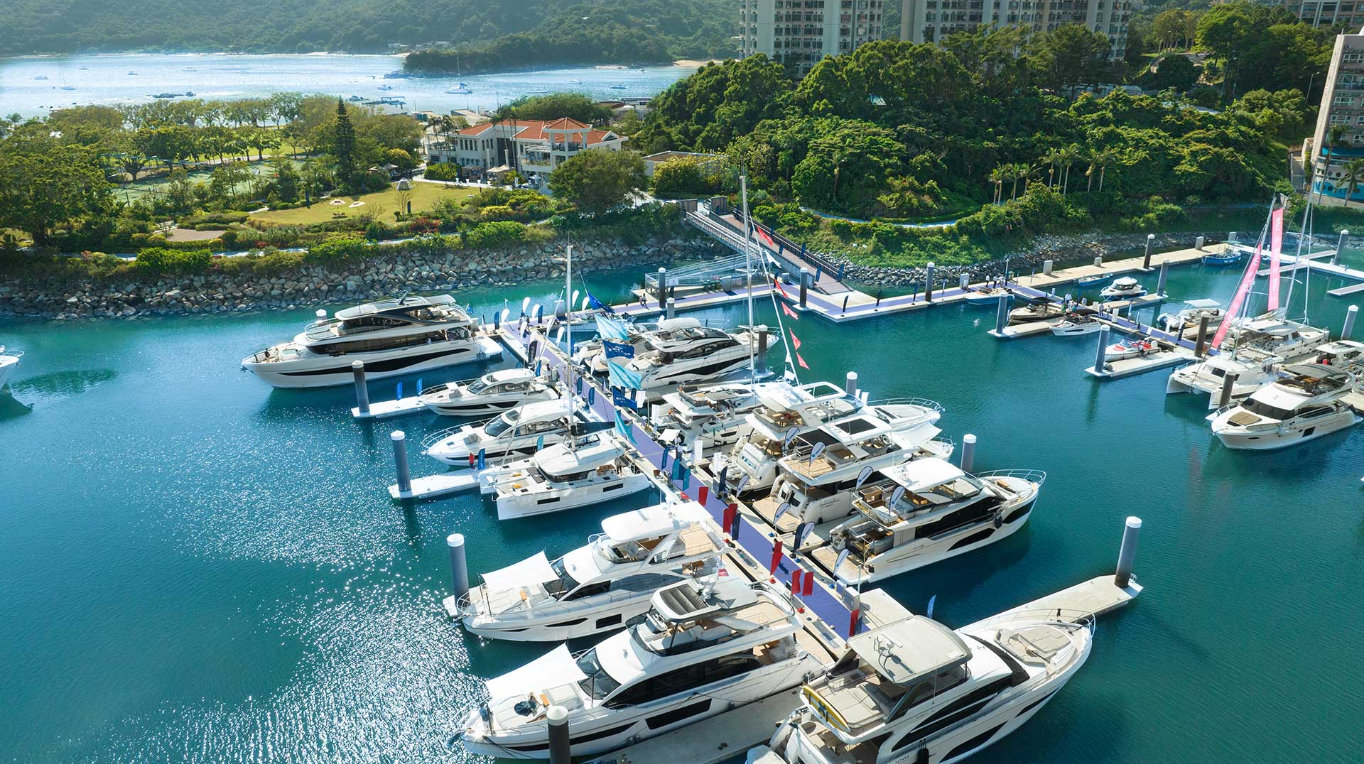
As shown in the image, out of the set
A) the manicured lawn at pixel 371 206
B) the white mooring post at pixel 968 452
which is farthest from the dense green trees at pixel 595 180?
the white mooring post at pixel 968 452

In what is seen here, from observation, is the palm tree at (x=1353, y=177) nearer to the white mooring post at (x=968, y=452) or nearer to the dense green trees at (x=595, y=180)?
the dense green trees at (x=595, y=180)

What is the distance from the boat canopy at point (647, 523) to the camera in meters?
27.6

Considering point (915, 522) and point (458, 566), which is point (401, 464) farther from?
point (915, 522)

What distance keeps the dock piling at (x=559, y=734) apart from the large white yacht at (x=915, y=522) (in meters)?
11.7

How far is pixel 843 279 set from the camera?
212 ft

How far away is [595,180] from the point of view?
72.9 meters

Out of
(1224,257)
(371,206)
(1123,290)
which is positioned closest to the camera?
(1123,290)

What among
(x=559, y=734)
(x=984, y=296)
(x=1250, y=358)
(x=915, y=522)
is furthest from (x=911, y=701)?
(x=984, y=296)

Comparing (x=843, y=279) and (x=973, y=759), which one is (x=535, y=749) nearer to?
(x=973, y=759)

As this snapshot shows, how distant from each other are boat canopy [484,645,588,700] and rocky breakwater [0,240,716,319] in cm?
4490

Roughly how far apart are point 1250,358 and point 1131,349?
5.97 m

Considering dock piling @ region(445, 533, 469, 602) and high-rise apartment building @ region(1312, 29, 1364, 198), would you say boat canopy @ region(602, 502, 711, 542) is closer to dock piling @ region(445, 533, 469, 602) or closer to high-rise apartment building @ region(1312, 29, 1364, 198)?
dock piling @ region(445, 533, 469, 602)

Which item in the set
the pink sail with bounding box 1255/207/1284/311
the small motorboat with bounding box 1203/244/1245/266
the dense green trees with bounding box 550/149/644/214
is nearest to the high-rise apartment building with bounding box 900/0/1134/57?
the small motorboat with bounding box 1203/244/1245/266

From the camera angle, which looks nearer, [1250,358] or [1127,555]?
[1127,555]
